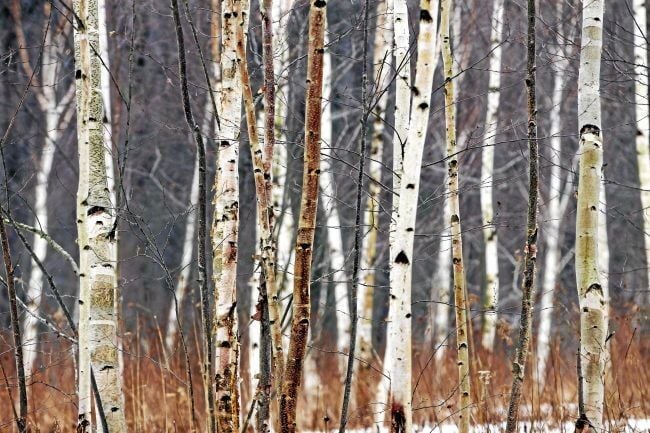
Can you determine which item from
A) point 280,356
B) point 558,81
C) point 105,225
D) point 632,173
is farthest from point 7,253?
point 632,173

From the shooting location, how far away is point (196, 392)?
734 cm

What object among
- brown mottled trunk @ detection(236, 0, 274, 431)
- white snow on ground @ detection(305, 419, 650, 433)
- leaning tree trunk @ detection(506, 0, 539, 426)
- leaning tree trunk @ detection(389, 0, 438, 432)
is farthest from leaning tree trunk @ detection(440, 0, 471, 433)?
brown mottled trunk @ detection(236, 0, 274, 431)

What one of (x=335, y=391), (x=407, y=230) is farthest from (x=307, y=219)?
(x=335, y=391)

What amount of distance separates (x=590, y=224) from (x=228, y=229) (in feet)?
5.85

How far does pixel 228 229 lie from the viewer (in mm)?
3791

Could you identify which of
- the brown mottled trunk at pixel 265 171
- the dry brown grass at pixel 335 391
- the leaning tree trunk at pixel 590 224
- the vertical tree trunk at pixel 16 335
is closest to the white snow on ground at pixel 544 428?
the dry brown grass at pixel 335 391

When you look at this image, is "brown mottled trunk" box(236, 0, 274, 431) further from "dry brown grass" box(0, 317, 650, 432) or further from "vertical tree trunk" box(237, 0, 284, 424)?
"dry brown grass" box(0, 317, 650, 432)

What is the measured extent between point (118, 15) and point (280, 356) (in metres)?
6.94

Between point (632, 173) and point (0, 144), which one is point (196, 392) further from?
point (632, 173)

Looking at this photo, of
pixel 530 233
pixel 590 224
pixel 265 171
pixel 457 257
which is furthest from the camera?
pixel 457 257

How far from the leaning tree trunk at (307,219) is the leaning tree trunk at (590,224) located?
149 centimetres

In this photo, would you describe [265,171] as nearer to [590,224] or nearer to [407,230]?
[407,230]

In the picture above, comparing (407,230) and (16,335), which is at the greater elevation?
(407,230)

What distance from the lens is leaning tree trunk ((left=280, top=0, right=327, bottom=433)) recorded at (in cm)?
322
